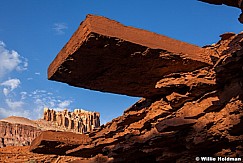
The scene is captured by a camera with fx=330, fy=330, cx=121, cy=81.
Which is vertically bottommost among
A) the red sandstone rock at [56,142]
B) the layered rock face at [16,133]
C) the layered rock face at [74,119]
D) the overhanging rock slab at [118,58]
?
the red sandstone rock at [56,142]

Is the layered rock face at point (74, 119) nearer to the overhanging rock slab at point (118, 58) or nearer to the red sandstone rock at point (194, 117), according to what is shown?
the red sandstone rock at point (194, 117)

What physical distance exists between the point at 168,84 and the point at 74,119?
56621 mm

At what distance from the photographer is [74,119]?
200ft

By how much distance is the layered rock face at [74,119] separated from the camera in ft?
190

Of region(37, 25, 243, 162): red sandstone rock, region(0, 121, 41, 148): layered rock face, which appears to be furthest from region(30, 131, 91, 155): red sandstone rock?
region(0, 121, 41, 148): layered rock face

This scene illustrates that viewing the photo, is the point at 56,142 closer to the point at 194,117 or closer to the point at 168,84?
the point at 168,84

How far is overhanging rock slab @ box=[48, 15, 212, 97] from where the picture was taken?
179 inches

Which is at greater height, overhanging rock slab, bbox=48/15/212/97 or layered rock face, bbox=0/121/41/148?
layered rock face, bbox=0/121/41/148

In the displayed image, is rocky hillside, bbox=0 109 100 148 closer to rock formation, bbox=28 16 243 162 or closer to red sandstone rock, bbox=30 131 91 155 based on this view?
red sandstone rock, bbox=30 131 91 155

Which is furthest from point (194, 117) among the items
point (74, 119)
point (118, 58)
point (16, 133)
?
point (74, 119)

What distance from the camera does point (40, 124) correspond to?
57906 mm

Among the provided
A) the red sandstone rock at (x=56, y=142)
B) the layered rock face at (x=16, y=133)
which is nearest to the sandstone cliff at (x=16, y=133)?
the layered rock face at (x=16, y=133)

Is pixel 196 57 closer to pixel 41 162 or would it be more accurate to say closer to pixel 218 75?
pixel 218 75

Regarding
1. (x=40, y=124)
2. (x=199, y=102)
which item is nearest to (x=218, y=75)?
(x=199, y=102)
